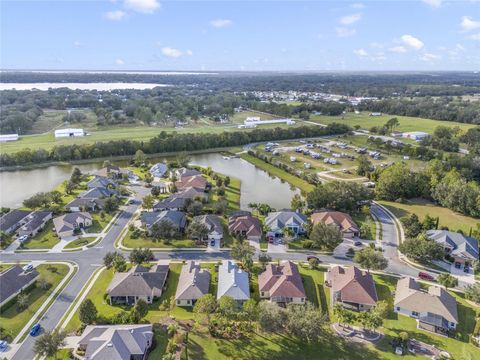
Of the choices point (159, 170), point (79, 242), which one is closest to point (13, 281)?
point (79, 242)

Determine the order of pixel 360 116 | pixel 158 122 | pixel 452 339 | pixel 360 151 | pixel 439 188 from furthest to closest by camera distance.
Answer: pixel 360 116 → pixel 158 122 → pixel 360 151 → pixel 439 188 → pixel 452 339

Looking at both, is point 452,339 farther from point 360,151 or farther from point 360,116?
point 360,116

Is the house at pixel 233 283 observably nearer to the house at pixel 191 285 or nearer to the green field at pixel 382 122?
the house at pixel 191 285

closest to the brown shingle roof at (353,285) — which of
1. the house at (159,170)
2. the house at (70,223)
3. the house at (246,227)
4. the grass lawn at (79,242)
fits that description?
the house at (246,227)

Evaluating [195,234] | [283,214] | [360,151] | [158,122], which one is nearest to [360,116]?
[360,151]

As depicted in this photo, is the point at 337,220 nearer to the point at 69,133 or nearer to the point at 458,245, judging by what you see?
the point at 458,245

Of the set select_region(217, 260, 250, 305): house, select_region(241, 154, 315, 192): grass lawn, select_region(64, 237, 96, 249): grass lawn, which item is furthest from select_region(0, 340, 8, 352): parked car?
select_region(241, 154, 315, 192): grass lawn

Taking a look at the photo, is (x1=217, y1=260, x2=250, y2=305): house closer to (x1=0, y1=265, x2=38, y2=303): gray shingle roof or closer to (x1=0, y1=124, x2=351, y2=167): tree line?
(x1=0, y1=265, x2=38, y2=303): gray shingle roof
